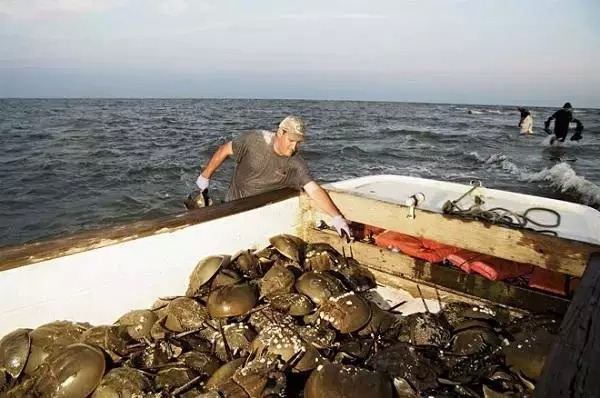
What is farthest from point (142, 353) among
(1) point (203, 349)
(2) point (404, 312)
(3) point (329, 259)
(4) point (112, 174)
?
(4) point (112, 174)

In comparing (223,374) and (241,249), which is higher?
(241,249)

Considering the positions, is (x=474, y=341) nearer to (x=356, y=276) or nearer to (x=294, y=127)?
(x=356, y=276)

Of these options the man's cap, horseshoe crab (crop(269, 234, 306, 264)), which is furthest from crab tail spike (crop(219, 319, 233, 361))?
the man's cap

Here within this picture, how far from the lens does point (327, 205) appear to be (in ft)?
12.6

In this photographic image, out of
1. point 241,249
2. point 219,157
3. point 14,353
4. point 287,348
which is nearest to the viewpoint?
point 14,353

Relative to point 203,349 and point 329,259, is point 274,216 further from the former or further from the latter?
point 203,349

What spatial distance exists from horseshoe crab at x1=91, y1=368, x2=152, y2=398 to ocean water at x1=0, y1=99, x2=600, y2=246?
7.08m

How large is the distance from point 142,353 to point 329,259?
164cm

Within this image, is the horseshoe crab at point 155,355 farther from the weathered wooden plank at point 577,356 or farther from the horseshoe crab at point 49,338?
the weathered wooden plank at point 577,356

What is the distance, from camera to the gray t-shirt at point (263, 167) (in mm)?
Result: 4141

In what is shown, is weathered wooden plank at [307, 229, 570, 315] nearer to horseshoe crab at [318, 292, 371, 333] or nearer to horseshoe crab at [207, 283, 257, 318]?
horseshoe crab at [318, 292, 371, 333]

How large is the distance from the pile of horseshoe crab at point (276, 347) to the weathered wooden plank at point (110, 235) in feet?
1.19

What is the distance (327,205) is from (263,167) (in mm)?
837

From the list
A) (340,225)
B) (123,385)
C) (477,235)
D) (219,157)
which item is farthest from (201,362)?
(219,157)
